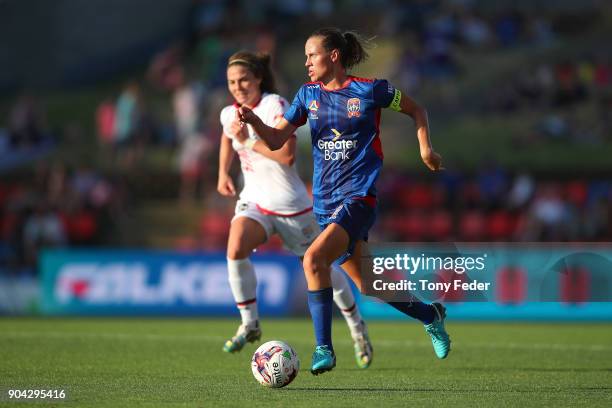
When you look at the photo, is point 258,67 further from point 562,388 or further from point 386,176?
point 386,176

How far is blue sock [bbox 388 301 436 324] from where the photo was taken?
7.89 metres

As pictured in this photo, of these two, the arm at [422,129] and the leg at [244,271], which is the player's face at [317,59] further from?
the leg at [244,271]

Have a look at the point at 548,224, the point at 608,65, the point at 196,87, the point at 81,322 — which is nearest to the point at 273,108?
the point at 81,322

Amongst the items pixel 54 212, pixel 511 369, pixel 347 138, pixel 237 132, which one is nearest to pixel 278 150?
pixel 237 132

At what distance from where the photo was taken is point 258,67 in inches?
361

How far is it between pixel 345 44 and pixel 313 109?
52 cm

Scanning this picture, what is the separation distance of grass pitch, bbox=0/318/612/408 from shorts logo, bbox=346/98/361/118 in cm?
183

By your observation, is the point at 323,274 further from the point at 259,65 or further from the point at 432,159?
the point at 259,65

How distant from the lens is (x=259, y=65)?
9.19 meters

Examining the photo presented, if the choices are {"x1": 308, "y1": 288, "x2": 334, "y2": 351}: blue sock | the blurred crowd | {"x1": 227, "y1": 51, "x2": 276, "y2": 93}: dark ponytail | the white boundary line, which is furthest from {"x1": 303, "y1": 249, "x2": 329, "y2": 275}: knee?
the blurred crowd

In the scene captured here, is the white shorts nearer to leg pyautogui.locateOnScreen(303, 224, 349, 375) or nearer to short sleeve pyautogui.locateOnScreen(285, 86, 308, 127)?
short sleeve pyautogui.locateOnScreen(285, 86, 308, 127)

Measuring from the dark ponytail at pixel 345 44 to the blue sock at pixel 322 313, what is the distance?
1.62 m


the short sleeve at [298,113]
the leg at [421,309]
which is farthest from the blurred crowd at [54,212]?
the short sleeve at [298,113]

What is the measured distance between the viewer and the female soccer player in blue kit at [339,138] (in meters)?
7.42
